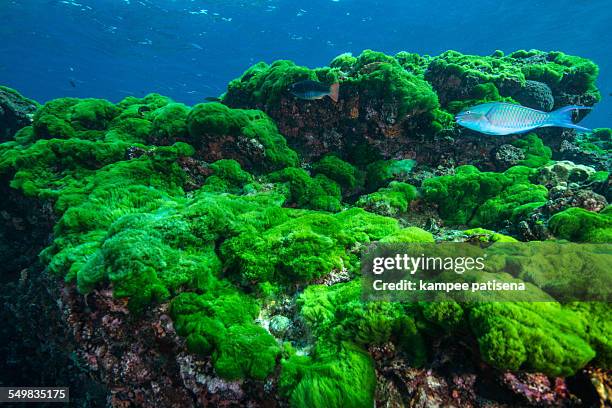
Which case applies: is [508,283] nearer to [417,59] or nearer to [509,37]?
[417,59]

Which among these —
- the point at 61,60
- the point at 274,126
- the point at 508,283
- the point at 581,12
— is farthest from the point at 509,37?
the point at 61,60

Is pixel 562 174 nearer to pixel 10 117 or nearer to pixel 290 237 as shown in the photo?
pixel 290 237

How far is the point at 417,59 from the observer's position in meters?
10.3

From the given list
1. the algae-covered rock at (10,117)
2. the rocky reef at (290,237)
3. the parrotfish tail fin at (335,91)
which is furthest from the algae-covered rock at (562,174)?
the algae-covered rock at (10,117)

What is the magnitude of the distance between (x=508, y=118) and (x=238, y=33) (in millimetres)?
47165

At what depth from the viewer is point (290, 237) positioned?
143 inches

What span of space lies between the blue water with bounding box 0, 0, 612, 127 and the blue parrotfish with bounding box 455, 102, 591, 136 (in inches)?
1462

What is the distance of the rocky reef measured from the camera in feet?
7.36

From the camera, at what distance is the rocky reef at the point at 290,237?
2244 millimetres

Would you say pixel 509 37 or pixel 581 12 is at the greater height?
pixel 509 37

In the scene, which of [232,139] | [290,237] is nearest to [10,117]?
[232,139]

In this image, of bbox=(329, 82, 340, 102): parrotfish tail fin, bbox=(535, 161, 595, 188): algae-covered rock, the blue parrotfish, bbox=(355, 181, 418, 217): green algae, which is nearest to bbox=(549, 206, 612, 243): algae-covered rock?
the blue parrotfish

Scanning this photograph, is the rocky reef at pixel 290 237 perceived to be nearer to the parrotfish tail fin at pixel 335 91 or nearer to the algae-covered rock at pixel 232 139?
the algae-covered rock at pixel 232 139

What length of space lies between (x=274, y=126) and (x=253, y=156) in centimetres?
128
